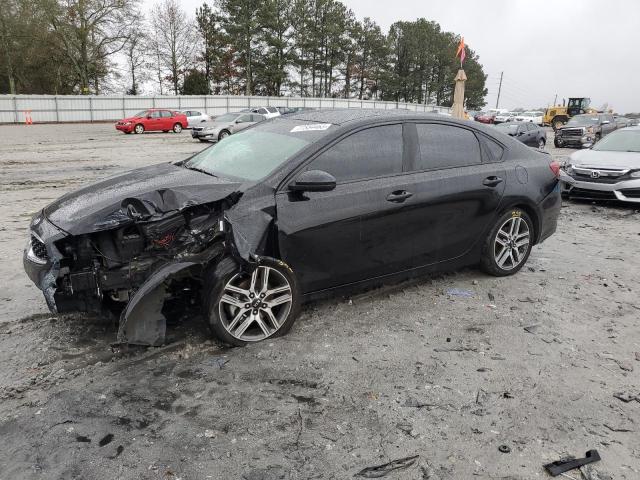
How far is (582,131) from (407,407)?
2310 centimetres

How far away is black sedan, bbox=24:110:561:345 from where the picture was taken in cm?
337

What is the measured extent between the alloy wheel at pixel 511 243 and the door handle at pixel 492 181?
1.42 feet

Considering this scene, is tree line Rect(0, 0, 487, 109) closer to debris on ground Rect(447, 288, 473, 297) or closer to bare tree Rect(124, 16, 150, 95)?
bare tree Rect(124, 16, 150, 95)

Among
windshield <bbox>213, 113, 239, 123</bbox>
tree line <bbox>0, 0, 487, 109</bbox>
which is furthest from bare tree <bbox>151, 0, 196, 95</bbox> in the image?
windshield <bbox>213, 113, 239, 123</bbox>

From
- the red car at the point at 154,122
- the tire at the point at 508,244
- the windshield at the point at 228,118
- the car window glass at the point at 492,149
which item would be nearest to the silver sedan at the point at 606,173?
the tire at the point at 508,244

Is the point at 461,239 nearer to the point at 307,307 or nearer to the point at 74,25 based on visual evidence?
the point at 307,307

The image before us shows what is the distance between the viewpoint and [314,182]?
11.9 feet

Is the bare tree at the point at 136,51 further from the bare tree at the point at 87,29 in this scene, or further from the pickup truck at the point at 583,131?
the pickup truck at the point at 583,131

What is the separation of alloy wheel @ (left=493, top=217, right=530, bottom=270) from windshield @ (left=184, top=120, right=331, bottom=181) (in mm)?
2153

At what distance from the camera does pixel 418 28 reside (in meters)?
77.0

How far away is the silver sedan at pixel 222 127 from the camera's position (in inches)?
917

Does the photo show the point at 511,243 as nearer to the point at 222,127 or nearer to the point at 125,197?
the point at 125,197

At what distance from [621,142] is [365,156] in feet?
27.4

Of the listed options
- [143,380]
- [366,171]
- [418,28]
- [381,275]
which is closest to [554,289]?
[381,275]
